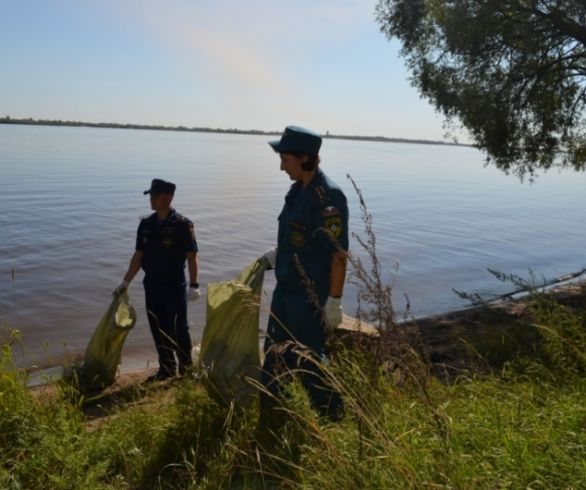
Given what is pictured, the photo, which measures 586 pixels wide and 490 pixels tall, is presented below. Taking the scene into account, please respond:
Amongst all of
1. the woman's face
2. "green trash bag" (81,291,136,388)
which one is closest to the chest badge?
the woman's face

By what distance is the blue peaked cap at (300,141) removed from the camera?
314cm

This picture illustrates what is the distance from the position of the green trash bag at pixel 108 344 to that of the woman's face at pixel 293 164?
2162 millimetres

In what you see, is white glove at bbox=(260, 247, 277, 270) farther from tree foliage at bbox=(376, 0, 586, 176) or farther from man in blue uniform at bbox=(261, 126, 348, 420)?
tree foliage at bbox=(376, 0, 586, 176)

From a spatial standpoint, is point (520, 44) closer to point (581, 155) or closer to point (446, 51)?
point (446, 51)

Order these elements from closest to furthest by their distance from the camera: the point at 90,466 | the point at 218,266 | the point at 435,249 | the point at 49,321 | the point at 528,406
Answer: the point at 90,466 → the point at 528,406 → the point at 49,321 → the point at 218,266 → the point at 435,249

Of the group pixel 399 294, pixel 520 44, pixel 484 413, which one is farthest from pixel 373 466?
pixel 520 44

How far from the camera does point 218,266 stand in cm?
1021

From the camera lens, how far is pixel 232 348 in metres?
3.40

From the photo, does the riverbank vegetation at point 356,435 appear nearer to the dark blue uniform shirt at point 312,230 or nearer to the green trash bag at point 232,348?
the green trash bag at point 232,348

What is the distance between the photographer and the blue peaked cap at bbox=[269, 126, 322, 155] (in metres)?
3.14

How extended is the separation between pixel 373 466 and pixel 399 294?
750cm

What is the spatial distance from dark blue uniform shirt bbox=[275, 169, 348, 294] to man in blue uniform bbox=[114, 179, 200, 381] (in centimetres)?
167

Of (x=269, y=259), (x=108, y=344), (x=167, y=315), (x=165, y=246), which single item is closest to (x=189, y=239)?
(x=165, y=246)

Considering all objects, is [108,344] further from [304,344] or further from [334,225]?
[334,225]
